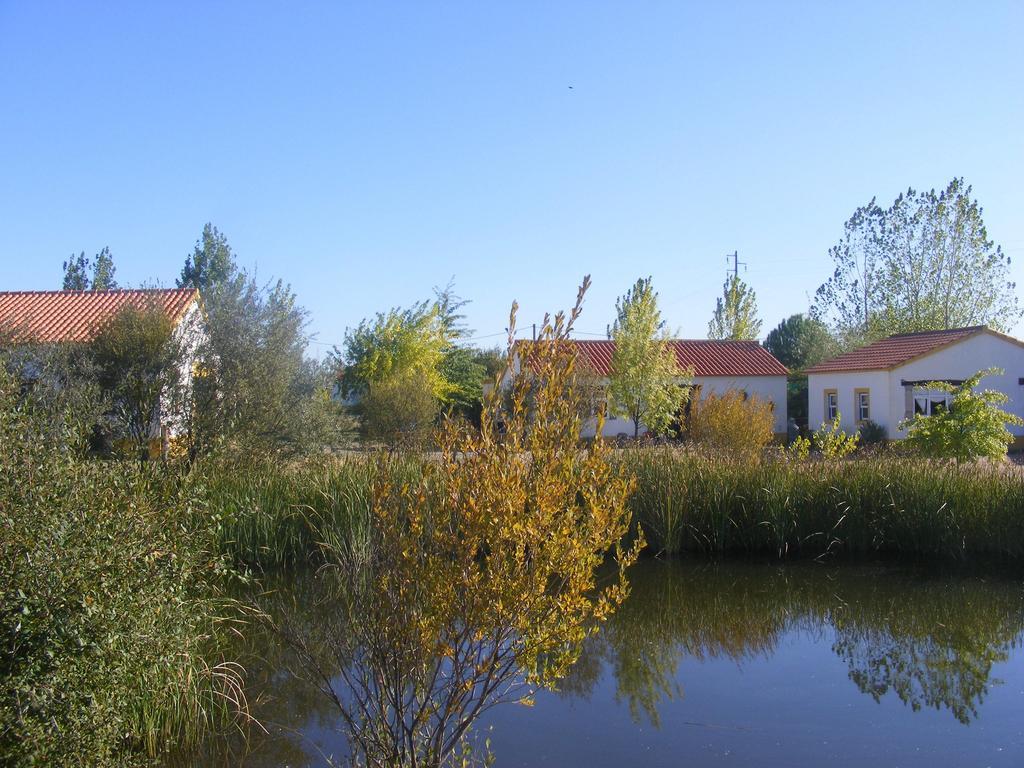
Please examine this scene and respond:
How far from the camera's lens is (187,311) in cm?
1820

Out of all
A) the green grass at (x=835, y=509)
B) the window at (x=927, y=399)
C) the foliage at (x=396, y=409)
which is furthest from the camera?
the window at (x=927, y=399)

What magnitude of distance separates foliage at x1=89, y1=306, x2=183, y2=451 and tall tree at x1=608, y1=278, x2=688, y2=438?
590 inches

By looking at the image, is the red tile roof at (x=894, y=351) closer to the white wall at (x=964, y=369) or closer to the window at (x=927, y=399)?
the white wall at (x=964, y=369)

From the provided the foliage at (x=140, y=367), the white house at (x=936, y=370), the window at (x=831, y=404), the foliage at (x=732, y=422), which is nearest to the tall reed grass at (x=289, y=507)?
the foliage at (x=140, y=367)

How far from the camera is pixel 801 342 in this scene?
47.2 metres

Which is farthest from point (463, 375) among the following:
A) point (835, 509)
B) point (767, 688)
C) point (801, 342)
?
point (767, 688)

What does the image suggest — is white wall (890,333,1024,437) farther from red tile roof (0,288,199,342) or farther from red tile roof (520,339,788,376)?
red tile roof (0,288,199,342)

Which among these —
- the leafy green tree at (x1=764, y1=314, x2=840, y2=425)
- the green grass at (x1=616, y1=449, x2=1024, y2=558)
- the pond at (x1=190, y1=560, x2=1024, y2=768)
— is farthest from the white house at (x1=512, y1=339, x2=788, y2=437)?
the pond at (x1=190, y1=560, x2=1024, y2=768)

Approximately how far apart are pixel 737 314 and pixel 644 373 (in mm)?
22637

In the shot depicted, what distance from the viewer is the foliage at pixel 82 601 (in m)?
4.26

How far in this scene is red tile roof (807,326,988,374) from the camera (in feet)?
95.4

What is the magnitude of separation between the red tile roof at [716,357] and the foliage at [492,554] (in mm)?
28735

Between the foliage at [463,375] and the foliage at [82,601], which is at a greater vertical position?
the foliage at [463,375]

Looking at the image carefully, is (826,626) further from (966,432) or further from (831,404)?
(831,404)
